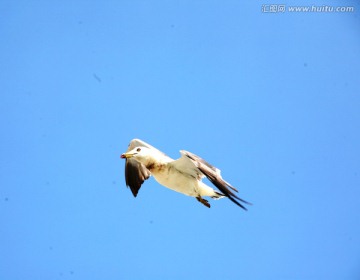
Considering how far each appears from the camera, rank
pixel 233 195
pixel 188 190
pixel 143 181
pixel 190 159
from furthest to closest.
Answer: pixel 143 181
pixel 188 190
pixel 190 159
pixel 233 195

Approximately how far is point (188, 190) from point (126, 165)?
35.9 inches

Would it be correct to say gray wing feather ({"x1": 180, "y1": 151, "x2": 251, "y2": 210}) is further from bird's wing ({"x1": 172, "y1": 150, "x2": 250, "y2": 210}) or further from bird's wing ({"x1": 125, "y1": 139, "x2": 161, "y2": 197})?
bird's wing ({"x1": 125, "y1": 139, "x2": 161, "y2": 197})

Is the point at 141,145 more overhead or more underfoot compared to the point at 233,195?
more overhead

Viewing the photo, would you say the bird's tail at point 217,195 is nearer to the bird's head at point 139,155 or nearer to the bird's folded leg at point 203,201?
the bird's folded leg at point 203,201

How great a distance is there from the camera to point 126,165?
5035 mm

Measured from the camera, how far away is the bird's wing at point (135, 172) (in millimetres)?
4867

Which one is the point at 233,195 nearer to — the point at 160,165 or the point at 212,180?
the point at 212,180

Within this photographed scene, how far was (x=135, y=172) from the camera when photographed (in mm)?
4941

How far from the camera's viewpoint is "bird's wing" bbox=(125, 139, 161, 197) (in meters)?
4.87

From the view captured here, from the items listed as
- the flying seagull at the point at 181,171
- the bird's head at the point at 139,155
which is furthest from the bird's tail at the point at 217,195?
the bird's head at the point at 139,155

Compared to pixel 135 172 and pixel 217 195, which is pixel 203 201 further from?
pixel 135 172

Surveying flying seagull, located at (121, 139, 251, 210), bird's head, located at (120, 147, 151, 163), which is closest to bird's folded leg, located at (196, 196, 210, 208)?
flying seagull, located at (121, 139, 251, 210)

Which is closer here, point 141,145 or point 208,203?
point 208,203

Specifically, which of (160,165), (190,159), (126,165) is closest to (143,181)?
(126,165)
